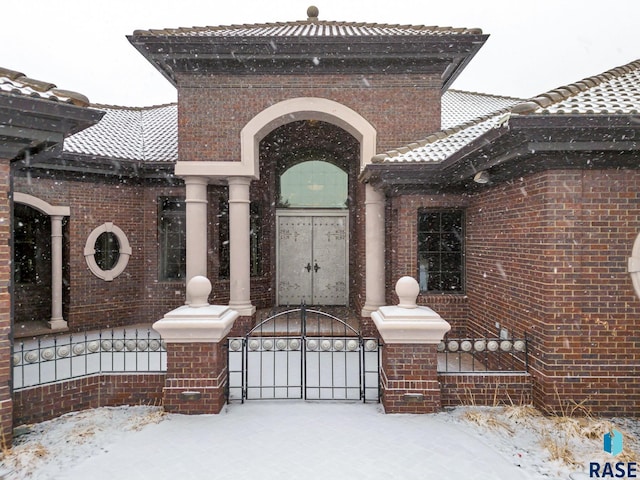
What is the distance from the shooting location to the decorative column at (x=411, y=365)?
5688mm

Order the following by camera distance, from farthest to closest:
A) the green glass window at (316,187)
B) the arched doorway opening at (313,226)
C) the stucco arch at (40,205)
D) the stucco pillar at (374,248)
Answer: the green glass window at (316,187) < the arched doorway opening at (313,226) < the stucco pillar at (374,248) < the stucco arch at (40,205)

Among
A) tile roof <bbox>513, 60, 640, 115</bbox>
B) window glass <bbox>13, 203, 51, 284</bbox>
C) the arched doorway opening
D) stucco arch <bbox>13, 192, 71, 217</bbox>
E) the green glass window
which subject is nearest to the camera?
tile roof <bbox>513, 60, 640, 115</bbox>

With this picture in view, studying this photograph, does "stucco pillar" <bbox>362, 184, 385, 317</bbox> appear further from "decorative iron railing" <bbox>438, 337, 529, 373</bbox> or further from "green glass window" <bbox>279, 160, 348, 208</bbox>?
"green glass window" <bbox>279, 160, 348, 208</bbox>

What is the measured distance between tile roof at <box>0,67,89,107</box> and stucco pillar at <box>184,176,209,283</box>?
471 centimetres

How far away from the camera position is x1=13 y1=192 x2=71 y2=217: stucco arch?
9719 millimetres

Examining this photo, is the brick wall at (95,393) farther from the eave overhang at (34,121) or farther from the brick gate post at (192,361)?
the eave overhang at (34,121)

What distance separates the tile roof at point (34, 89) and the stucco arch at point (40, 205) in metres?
5.49

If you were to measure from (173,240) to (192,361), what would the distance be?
22.2 feet

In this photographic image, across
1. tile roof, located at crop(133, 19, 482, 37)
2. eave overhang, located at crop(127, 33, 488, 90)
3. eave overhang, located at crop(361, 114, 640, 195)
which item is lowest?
eave overhang, located at crop(361, 114, 640, 195)

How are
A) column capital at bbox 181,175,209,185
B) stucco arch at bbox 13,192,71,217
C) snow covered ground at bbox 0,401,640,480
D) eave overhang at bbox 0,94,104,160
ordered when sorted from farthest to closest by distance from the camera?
column capital at bbox 181,175,209,185 → stucco arch at bbox 13,192,71,217 → eave overhang at bbox 0,94,104,160 → snow covered ground at bbox 0,401,640,480

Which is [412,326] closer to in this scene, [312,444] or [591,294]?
[312,444]

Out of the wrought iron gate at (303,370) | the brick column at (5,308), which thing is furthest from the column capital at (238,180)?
the brick column at (5,308)

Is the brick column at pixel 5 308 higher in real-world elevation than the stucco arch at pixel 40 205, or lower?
lower

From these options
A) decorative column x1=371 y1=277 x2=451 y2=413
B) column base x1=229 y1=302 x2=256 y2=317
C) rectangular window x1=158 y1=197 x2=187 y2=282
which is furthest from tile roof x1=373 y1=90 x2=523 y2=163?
rectangular window x1=158 y1=197 x2=187 y2=282
